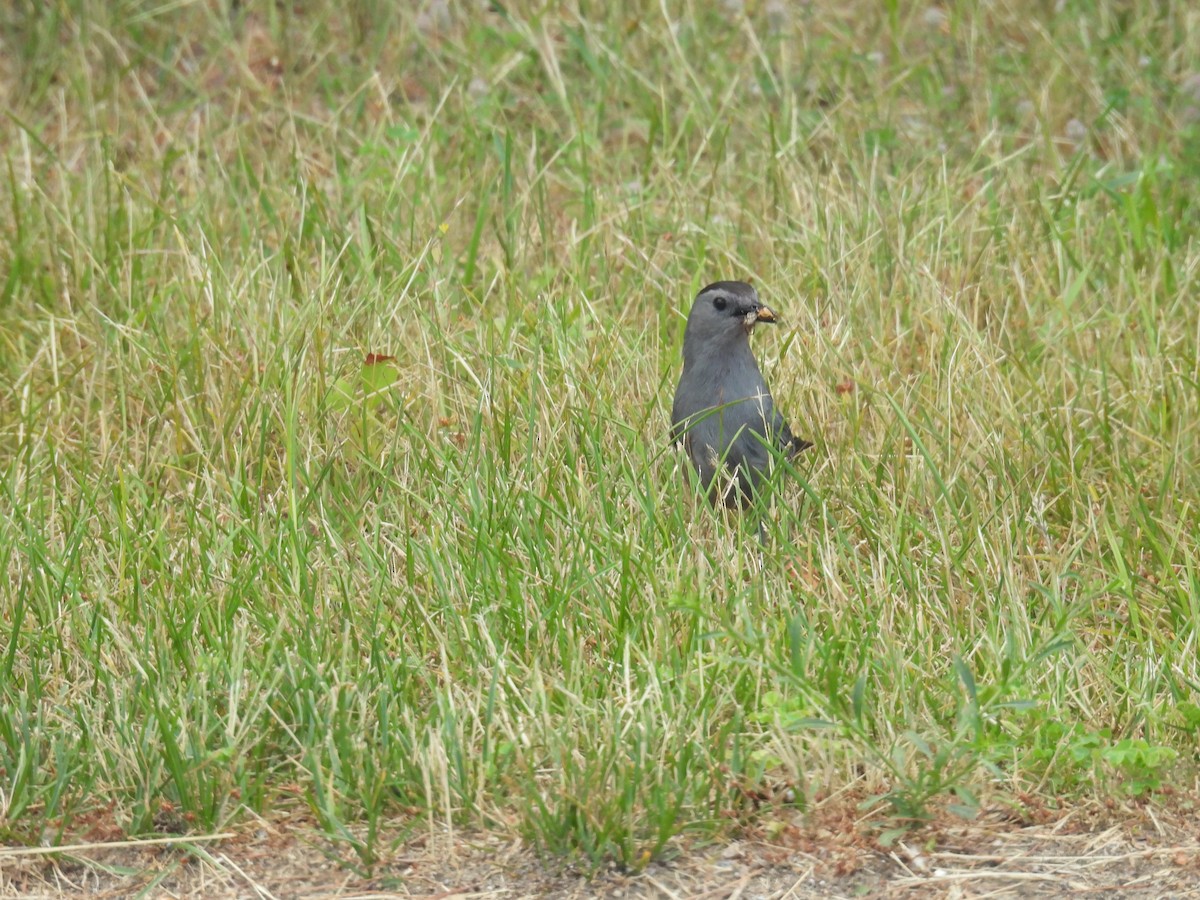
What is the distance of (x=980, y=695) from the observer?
10.9 ft

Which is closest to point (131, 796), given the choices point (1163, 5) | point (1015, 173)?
point (1015, 173)

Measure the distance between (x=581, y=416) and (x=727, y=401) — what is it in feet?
1.27

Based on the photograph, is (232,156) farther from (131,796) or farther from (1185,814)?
(1185,814)

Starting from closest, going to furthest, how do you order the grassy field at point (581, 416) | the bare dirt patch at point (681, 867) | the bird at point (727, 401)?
the bare dirt patch at point (681, 867), the grassy field at point (581, 416), the bird at point (727, 401)

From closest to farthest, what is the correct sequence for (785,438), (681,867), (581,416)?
(681,867) → (581,416) → (785,438)

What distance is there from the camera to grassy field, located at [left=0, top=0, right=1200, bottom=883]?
10.7 ft

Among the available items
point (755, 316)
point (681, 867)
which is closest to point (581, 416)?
point (755, 316)

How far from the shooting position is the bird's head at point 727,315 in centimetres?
455

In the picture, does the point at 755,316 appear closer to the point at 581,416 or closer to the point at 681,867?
the point at 581,416

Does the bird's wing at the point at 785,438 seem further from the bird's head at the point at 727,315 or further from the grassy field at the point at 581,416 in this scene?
the bird's head at the point at 727,315

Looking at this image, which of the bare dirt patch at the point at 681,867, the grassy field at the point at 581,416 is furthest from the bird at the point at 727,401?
the bare dirt patch at the point at 681,867

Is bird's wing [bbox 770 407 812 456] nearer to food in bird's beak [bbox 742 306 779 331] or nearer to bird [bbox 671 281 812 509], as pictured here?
bird [bbox 671 281 812 509]

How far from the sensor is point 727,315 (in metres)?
4.55

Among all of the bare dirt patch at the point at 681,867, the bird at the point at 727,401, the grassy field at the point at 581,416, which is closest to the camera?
the bare dirt patch at the point at 681,867
